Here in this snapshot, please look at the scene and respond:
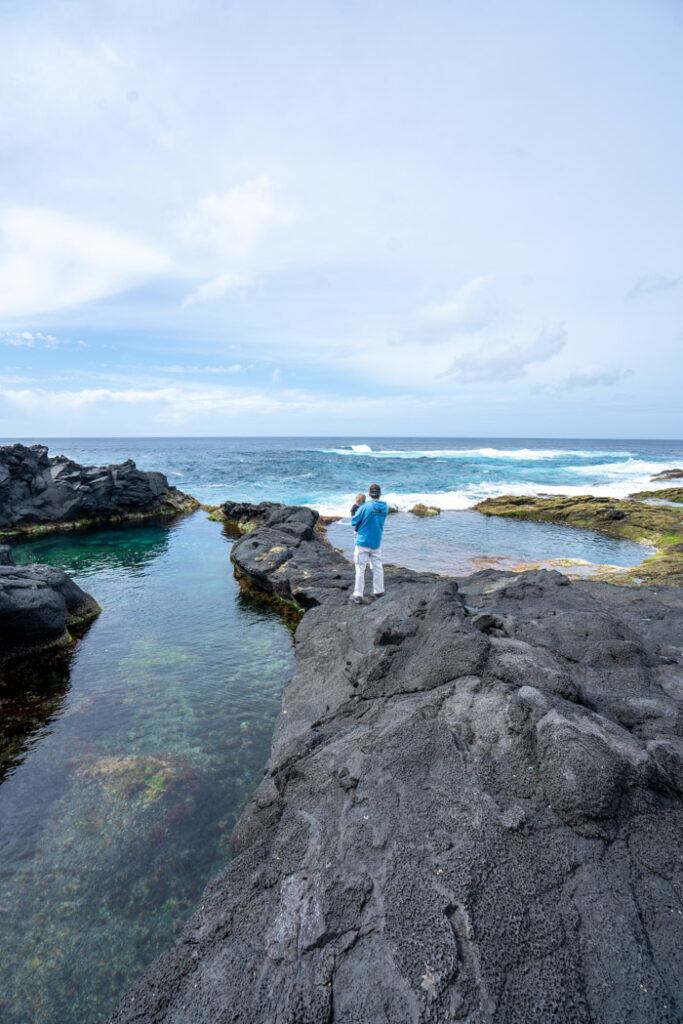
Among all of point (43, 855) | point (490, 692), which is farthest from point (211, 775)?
point (490, 692)

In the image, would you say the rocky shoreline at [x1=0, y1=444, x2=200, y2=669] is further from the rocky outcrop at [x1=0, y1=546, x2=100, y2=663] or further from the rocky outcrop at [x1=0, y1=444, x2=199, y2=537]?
the rocky outcrop at [x1=0, y1=546, x2=100, y2=663]

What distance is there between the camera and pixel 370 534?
11883mm

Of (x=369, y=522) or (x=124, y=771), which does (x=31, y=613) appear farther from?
(x=369, y=522)

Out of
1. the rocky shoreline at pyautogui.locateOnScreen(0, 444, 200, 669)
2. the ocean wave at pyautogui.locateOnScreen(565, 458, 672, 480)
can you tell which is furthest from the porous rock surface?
the ocean wave at pyautogui.locateOnScreen(565, 458, 672, 480)

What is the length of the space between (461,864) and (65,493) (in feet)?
105

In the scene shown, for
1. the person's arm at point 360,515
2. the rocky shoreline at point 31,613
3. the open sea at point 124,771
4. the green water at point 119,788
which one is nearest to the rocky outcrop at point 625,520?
the open sea at point 124,771

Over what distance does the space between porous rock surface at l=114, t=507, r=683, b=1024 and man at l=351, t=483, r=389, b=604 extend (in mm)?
5027

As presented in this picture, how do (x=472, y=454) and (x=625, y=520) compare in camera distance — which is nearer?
(x=625, y=520)

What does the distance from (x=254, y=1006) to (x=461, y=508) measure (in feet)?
118

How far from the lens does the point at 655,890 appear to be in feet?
12.7

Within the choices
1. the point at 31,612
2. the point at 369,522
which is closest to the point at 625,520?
the point at 369,522

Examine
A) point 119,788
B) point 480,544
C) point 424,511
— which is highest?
point 424,511

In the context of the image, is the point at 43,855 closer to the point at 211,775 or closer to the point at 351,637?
the point at 211,775

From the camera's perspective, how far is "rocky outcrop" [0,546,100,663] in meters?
11.3
